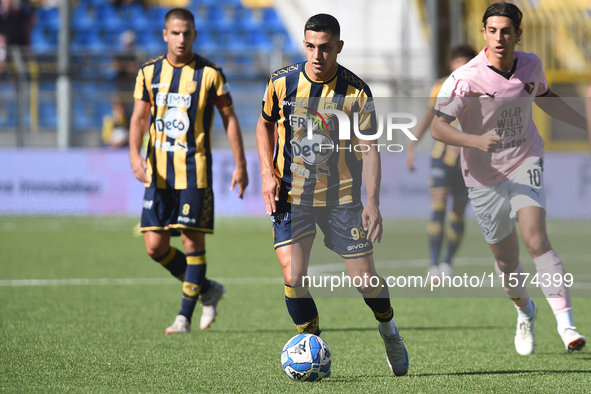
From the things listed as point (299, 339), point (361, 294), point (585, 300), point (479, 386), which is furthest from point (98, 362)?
point (585, 300)

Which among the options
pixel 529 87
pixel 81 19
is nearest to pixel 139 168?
pixel 529 87

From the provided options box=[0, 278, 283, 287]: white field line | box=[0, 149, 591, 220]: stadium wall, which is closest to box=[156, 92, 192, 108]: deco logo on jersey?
box=[0, 278, 283, 287]: white field line

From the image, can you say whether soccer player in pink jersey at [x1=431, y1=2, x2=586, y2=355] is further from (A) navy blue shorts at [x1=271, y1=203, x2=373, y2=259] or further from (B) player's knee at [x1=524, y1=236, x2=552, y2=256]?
(A) navy blue shorts at [x1=271, y1=203, x2=373, y2=259]

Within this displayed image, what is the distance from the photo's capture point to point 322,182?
388 cm

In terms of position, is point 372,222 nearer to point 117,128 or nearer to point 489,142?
point 489,142

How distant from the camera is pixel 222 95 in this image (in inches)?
208

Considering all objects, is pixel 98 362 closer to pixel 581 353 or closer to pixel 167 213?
pixel 167 213

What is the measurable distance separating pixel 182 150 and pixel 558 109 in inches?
94.7

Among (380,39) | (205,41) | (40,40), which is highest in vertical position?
(380,39)

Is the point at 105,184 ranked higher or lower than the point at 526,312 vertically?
lower

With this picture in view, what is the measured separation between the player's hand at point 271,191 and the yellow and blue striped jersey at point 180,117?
1461mm

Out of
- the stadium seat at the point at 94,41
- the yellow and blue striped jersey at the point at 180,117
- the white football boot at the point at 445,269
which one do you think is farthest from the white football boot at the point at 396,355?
the stadium seat at the point at 94,41

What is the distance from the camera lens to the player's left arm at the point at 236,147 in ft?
17.0

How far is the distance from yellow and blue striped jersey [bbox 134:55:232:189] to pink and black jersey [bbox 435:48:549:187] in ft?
5.63
